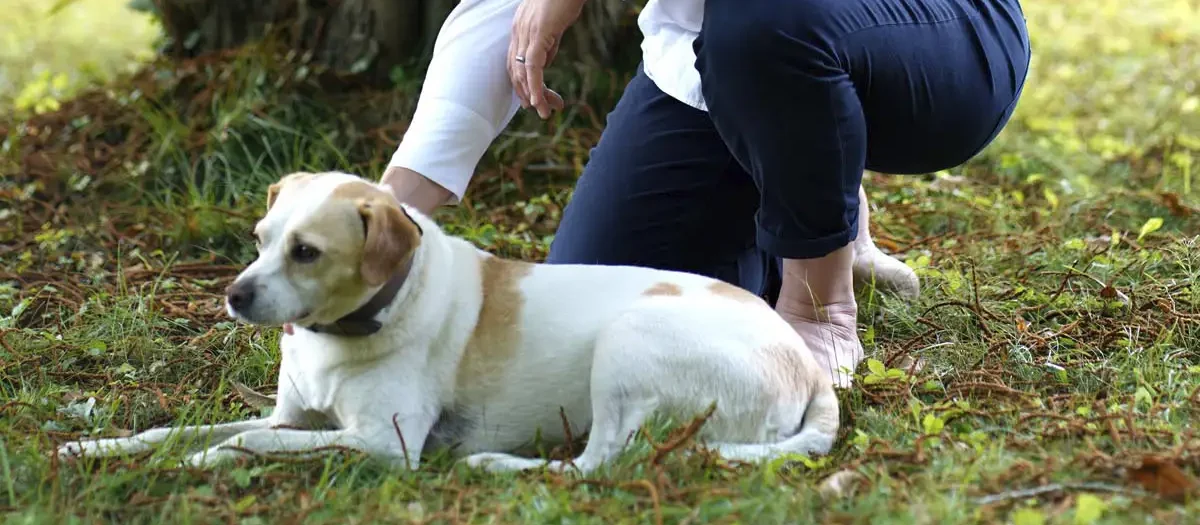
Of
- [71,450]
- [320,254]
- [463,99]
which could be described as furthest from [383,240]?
[463,99]

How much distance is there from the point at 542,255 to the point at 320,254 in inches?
61.1

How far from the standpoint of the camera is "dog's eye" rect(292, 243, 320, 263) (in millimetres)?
2496

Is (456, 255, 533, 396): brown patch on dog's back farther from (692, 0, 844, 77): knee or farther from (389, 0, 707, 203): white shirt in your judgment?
(692, 0, 844, 77): knee

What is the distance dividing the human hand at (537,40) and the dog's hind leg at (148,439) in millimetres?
992

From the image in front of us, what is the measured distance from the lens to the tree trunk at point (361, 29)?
4.69 metres

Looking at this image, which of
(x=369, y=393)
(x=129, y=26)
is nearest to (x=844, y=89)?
(x=369, y=393)

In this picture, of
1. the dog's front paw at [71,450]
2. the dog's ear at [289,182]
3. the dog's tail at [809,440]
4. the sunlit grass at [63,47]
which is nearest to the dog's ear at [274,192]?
the dog's ear at [289,182]

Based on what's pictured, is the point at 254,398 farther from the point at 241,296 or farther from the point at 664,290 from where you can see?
the point at 664,290

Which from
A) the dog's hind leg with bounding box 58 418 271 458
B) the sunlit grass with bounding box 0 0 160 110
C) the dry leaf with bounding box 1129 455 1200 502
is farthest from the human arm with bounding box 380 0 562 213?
the sunlit grass with bounding box 0 0 160 110

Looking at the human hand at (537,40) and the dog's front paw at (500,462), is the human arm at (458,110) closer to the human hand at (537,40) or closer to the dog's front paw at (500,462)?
the human hand at (537,40)

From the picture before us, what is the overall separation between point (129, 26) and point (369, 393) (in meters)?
7.04

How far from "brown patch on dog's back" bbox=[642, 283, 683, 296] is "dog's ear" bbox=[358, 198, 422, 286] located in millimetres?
494

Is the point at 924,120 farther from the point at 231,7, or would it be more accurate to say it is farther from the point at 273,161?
the point at 231,7

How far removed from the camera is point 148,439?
2559mm
